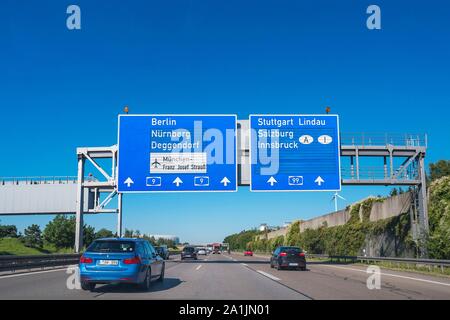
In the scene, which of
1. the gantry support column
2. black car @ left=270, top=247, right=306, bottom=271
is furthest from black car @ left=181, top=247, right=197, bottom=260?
black car @ left=270, top=247, right=306, bottom=271

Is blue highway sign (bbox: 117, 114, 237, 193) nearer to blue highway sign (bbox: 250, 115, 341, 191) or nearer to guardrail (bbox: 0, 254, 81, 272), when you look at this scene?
blue highway sign (bbox: 250, 115, 341, 191)

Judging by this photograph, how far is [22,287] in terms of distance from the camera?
14.2 meters

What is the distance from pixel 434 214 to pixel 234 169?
12661 millimetres

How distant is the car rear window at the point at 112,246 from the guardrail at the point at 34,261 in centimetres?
852

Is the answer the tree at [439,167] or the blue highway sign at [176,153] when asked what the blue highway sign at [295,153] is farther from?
the tree at [439,167]

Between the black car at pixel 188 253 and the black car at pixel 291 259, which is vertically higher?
the black car at pixel 291 259

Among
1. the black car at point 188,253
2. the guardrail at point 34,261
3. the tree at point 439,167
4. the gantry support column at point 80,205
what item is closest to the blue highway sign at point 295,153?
the guardrail at point 34,261

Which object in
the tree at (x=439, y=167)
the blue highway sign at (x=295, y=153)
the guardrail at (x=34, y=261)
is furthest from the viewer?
the tree at (x=439, y=167)

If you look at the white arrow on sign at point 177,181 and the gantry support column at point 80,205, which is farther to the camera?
the gantry support column at point 80,205

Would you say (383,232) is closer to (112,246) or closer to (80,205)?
(80,205)

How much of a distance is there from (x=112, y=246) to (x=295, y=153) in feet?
59.0

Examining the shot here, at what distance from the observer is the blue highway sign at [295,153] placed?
96.2 feet

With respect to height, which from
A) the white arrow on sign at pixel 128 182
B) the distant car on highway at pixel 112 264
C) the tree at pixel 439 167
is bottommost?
the distant car on highway at pixel 112 264
